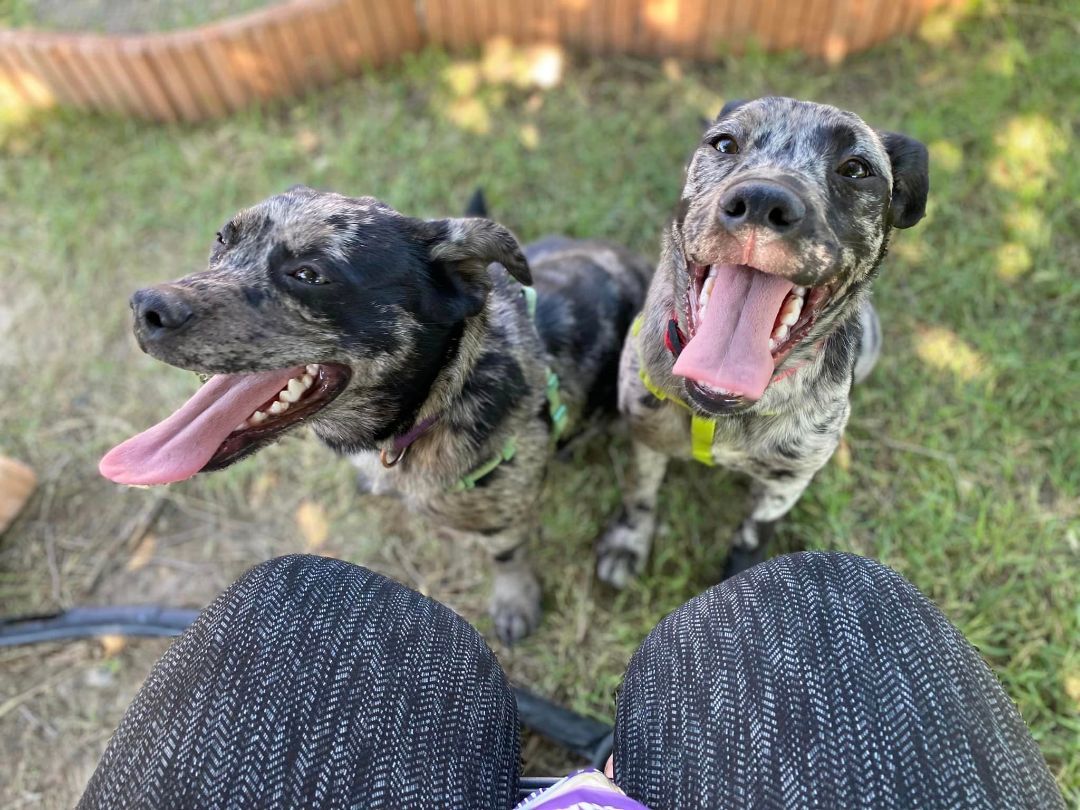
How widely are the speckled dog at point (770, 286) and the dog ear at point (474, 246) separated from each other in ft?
1.98

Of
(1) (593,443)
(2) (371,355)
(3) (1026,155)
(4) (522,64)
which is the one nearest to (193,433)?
(2) (371,355)

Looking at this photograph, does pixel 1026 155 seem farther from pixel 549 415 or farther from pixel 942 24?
pixel 549 415

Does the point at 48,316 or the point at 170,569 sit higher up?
the point at 48,316

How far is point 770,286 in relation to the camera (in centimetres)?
246

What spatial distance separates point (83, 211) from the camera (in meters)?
5.30

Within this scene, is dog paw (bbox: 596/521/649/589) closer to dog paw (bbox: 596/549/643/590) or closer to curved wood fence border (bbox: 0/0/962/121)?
dog paw (bbox: 596/549/643/590)

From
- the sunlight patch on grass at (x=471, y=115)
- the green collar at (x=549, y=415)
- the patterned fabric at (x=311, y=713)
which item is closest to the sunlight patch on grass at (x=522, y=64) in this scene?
the sunlight patch on grass at (x=471, y=115)

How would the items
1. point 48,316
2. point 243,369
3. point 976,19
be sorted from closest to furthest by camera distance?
point 243,369 → point 48,316 → point 976,19

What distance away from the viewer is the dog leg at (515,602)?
12.2 feet

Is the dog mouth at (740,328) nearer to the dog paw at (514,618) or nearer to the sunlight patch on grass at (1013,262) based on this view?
the dog paw at (514,618)

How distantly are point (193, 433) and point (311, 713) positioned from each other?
1.07 m

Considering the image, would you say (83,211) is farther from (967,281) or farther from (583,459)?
(967,281)

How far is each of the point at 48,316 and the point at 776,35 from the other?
5518 mm

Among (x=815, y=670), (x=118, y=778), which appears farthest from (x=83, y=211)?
(x=815, y=670)
